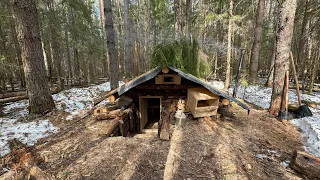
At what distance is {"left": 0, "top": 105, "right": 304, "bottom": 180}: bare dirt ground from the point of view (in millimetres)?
2791

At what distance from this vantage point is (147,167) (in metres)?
2.95

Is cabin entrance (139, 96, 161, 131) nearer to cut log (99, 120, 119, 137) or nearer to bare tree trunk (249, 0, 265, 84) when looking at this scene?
cut log (99, 120, 119, 137)

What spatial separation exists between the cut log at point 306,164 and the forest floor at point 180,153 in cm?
16

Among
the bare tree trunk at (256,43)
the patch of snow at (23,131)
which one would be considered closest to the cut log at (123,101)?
the patch of snow at (23,131)

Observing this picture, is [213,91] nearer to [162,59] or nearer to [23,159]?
[162,59]

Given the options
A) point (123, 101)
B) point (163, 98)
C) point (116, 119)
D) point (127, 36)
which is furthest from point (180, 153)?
point (127, 36)

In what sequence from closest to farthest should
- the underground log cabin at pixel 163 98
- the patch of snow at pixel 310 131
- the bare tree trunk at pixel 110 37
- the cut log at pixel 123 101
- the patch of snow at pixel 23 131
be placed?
1. the patch of snow at pixel 310 131
2. the patch of snow at pixel 23 131
3. the underground log cabin at pixel 163 98
4. the cut log at pixel 123 101
5. the bare tree trunk at pixel 110 37

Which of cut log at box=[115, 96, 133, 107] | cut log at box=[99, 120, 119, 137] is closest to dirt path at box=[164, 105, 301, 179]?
cut log at box=[99, 120, 119, 137]

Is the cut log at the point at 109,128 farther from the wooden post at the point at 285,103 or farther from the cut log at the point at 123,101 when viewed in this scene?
the wooden post at the point at 285,103

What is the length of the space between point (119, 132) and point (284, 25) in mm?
6452

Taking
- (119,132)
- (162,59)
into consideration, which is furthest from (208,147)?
(162,59)

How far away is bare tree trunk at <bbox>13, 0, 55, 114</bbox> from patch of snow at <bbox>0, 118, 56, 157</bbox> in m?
0.69

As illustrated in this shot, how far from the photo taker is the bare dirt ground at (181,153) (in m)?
2.79

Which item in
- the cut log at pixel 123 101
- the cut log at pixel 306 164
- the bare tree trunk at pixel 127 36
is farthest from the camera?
the bare tree trunk at pixel 127 36
